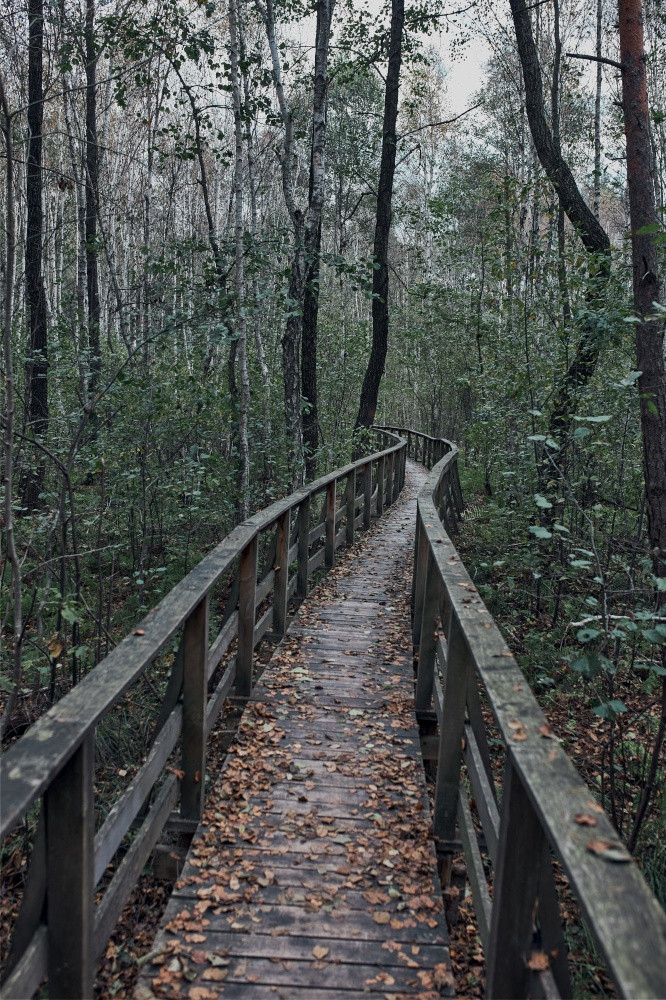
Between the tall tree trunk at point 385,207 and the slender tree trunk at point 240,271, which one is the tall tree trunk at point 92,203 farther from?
the tall tree trunk at point 385,207

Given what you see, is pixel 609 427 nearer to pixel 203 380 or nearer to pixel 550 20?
pixel 203 380

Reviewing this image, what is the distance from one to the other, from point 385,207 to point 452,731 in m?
13.1

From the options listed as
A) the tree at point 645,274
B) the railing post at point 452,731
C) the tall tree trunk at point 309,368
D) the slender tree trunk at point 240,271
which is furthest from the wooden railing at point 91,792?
the tall tree trunk at point 309,368

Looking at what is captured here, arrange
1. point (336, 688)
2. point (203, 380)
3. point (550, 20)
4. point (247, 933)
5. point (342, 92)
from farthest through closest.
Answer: point (342, 92) → point (550, 20) → point (203, 380) → point (336, 688) → point (247, 933)

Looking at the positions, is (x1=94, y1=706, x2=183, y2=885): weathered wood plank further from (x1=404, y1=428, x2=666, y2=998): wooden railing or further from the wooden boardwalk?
(x1=404, y1=428, x2=666, y2=998): wooden railing

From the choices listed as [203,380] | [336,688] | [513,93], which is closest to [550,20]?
[513,93]

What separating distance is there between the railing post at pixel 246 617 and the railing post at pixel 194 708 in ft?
3.86

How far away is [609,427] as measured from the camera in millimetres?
8086

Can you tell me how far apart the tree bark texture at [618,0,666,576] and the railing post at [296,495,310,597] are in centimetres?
288

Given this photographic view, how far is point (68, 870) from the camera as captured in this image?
69.5 inches

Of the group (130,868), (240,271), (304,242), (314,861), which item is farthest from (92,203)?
(130,868)

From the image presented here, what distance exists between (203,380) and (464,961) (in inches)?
314

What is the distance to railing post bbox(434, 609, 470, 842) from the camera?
3102 millimetres

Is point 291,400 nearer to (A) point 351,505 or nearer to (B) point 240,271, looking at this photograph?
(A) point 351,505
